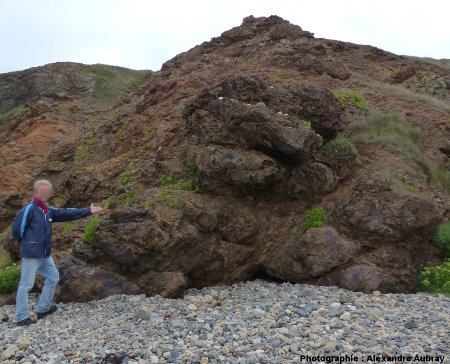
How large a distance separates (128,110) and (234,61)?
4050 millimetres

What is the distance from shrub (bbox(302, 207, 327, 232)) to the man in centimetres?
472

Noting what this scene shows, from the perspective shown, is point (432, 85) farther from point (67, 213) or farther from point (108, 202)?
point (67, 213)

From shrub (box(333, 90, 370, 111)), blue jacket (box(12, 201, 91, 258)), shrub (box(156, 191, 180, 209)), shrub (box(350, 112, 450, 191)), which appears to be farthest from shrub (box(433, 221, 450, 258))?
blue jacket (box(12, 201, 91, 258))

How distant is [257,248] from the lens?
9266 millimetres

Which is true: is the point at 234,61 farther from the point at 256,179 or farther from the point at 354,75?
the point at 256,179

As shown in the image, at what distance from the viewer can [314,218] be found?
9328 mm

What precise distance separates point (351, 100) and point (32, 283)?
9.58 m

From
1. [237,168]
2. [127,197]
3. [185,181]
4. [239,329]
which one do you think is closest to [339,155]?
[237,168]

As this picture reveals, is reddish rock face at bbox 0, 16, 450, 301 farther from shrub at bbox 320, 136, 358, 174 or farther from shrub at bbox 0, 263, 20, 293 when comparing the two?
shrub at bbox 0, 263, 20, 293

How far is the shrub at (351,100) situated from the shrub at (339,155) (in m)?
2.60

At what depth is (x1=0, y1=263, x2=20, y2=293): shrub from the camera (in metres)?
9.09

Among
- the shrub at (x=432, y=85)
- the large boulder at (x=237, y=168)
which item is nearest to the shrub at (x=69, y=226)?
the large boulder at (x=237, y=168)

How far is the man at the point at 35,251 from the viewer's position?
23.6ft

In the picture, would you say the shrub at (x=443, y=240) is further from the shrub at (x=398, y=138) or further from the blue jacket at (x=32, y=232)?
the blue jacket at (x=32, y=232)
